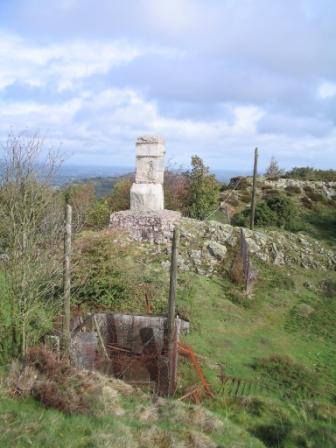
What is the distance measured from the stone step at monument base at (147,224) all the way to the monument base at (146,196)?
406 millimetres

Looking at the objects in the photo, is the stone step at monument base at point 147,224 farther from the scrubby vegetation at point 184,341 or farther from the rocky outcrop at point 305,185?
the rocky outcrop at point 305,185

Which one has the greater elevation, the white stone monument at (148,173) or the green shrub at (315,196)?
the white stone monument at (148,173)

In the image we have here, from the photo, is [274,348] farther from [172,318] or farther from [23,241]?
[23,241]

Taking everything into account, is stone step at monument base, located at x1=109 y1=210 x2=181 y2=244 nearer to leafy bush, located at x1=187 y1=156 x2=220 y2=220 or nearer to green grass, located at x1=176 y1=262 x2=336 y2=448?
green grass, located at x1=176 y1=262 x2=336 y2=448

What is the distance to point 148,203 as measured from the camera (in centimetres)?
1769

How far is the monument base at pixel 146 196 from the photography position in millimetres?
17625

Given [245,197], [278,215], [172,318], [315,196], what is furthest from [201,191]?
[172,318]

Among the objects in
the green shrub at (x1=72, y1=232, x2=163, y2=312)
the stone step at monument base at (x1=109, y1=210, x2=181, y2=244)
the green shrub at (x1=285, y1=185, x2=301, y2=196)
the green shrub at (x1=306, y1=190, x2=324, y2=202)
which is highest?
the green shrub at (x1=285, y1=185, x2=301, y2=196)

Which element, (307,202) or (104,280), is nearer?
(104,280)

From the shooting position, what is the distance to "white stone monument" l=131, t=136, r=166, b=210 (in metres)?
17.6

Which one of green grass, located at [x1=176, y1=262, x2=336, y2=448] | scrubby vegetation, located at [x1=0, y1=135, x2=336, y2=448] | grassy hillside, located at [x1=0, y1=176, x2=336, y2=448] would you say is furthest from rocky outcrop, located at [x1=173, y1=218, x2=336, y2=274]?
green grass, located at [x1=176, y1=262, x2=336, y2=448]

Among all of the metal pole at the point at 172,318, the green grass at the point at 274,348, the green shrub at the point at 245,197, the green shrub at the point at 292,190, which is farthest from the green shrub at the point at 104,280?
the green shrub at the point at 292,190

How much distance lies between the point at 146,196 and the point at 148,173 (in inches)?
37.4

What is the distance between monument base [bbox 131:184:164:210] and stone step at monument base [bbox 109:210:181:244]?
0.41m
